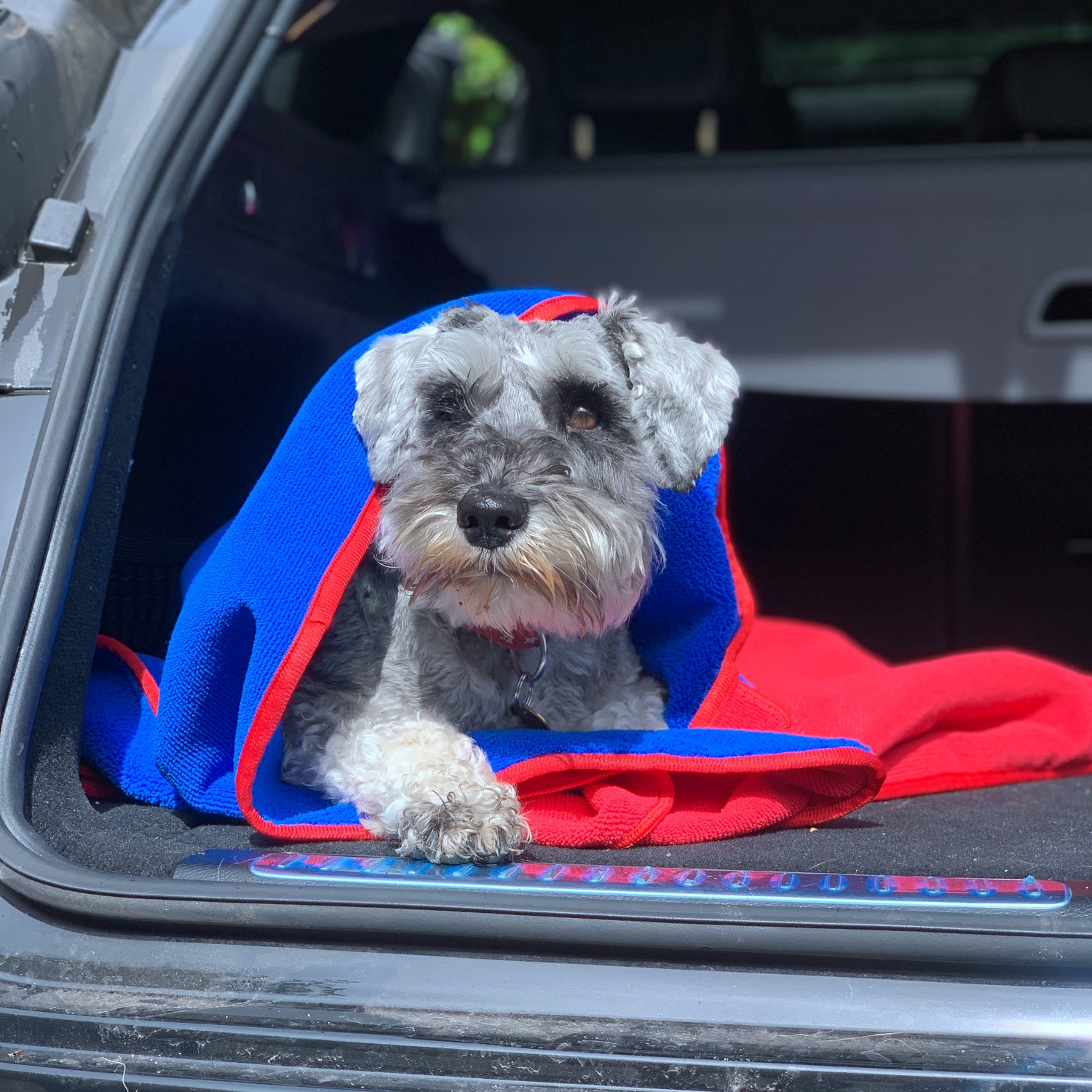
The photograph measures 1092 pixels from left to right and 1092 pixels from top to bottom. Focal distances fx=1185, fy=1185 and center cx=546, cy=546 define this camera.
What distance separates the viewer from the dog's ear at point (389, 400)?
2371 mm

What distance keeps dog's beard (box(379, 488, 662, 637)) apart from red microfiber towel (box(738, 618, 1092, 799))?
0.80 m

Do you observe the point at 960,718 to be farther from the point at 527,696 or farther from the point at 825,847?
the point at 527,696

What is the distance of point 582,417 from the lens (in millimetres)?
2449

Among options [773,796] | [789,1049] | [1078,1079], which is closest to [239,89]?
[773,796]

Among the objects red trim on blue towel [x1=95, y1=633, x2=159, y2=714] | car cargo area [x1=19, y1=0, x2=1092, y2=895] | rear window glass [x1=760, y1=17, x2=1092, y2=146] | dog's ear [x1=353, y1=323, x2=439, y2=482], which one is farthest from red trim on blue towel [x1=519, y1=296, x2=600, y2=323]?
rear window glass [x1=760, y1=17, x2=1092, y2=146]

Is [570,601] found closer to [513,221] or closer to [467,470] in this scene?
[467,470]

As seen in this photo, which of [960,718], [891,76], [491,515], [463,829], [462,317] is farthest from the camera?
[891,76]

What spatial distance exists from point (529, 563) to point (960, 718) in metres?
1.35

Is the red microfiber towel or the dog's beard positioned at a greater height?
the dog's beard

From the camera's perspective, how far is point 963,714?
289 centimetres

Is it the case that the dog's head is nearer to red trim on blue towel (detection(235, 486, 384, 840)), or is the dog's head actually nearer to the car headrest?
red trim on blue towel (detection(235, 486, 384, 840))

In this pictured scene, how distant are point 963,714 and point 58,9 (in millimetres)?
2585

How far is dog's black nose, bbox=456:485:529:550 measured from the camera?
211 centimetres

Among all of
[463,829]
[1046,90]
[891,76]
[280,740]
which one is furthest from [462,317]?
[891,76]
